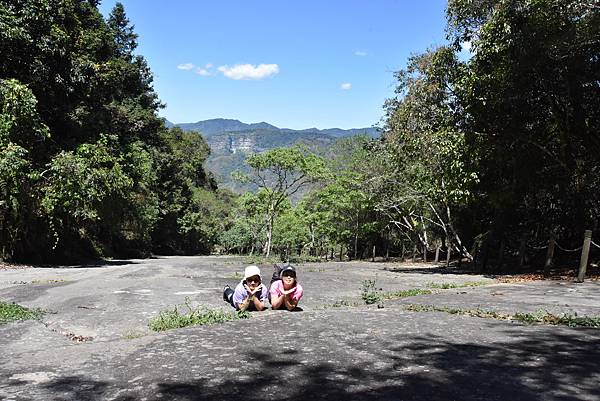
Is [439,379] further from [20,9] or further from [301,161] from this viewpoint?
[301,161]

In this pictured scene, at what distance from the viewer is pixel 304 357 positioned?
4.56m

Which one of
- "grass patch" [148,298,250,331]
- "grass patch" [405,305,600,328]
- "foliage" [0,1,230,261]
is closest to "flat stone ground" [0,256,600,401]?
"grass patch" [148,298,250,331]

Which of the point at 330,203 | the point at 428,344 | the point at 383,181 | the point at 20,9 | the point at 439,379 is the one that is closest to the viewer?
the point at 439,379

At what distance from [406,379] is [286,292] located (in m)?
3.98

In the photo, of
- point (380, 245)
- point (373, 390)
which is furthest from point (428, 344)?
point (380, 245)

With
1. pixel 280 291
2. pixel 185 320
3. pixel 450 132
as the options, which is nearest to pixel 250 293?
pixel 280 291

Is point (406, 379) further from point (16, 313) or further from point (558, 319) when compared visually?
point (16, 313)

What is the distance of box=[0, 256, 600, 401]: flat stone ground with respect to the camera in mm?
3598

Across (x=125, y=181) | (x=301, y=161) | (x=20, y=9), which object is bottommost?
(x=125, y=181)

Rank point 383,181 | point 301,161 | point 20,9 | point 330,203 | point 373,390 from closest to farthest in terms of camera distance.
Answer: point 373,390, point 20,9, point 383,181, point 301,161, point 330,203

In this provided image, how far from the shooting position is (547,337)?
5422 mm

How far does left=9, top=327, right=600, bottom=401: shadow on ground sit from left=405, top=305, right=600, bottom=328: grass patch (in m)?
1.48

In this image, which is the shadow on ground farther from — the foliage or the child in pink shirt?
the foliage

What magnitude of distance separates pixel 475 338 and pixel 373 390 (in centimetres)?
237
